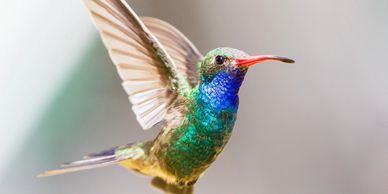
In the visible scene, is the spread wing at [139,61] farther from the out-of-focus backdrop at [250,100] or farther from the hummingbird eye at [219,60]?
the out-of-focus backdrop at [250,100]

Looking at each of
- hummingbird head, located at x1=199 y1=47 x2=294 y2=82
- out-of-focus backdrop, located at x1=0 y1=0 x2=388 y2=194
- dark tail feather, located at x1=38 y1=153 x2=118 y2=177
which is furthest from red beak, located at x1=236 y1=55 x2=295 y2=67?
out-of-focus backdrop, located at x1=0 y1=0 x2=388 y2=194

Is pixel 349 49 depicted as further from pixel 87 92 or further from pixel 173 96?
pixel 173 96

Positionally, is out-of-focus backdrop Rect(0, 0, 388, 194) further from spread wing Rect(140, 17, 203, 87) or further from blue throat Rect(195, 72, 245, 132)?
blue throat Rect(195, 72, 245, 132)

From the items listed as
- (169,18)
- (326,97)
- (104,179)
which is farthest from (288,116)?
(104,179)

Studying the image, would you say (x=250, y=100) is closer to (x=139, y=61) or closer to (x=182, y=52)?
(x=182, y=52)

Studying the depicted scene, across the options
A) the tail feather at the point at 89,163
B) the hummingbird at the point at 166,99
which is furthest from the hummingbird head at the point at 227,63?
the tail feather at the point at 89,163

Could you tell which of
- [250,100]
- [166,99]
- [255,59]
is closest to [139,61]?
[166,99]
